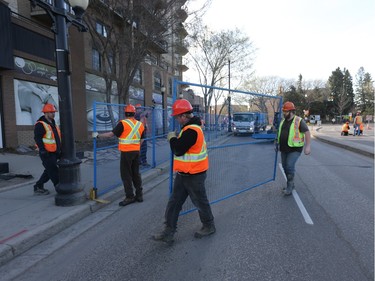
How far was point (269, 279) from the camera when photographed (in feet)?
9.71

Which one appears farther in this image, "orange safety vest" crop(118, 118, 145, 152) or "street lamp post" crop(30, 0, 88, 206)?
"orange safety vest" crop(118, 118, 145, 152)

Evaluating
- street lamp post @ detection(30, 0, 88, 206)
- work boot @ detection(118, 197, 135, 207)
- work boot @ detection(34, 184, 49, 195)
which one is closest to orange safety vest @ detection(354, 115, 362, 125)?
work boot @ detection(118, 197, 135, 207)

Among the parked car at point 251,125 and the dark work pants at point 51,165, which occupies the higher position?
the parked car at point 251,125

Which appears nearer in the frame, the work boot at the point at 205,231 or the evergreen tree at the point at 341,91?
the work boot at the point at 205,231

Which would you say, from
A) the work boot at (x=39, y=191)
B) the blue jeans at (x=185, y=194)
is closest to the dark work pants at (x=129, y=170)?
the work boot at (x=39, y=191)

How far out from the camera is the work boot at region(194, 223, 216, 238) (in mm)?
4016

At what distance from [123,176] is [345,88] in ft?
304

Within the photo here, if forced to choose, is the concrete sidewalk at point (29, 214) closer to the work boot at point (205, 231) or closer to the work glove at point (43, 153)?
the work glove at point (43, 153)

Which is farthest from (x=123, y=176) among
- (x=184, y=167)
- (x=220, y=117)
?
(x=220, y=117)

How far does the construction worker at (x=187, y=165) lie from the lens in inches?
145

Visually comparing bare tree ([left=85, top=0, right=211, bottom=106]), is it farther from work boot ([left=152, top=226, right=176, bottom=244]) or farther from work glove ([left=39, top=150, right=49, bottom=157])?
work boot ([left=152, top=226, right=176, bottom=244])

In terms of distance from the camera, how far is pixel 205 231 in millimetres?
4055

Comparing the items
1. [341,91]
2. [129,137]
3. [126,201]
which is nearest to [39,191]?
[126,201]

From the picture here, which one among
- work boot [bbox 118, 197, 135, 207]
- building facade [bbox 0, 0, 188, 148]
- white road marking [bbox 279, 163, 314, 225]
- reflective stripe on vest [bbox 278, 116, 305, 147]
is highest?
building facade [bbox 0, 0, 188, 148]
